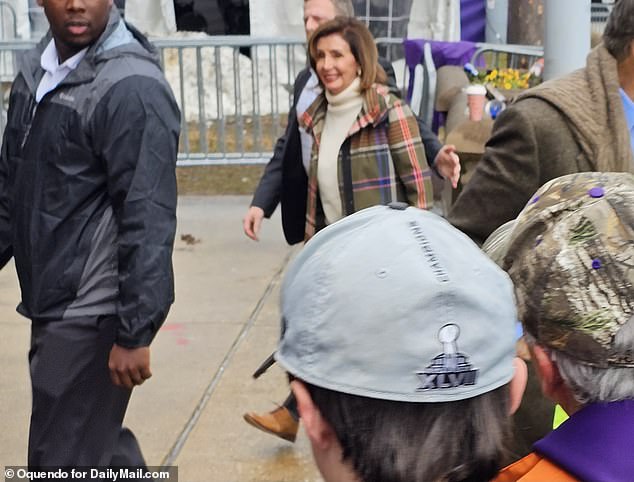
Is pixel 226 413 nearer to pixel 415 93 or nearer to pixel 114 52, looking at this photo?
pixel 114 52

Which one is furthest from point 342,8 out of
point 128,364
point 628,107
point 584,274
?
point 584,274

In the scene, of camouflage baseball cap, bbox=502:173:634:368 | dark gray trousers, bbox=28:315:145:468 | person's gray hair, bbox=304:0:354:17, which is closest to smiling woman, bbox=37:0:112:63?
dark gray trousers, bbox=28:315:145:468

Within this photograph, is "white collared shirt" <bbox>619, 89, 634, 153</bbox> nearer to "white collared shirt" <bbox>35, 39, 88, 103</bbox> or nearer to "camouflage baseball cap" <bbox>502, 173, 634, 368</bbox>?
"camouflage baseball cap" <bbox>502, 173, 634, 368</bbox>

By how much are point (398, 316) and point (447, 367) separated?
94 mm

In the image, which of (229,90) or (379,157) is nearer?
(379,157)

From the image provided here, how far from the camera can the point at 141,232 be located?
3207 millimetres

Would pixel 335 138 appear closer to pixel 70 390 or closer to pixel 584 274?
pixel 70 390

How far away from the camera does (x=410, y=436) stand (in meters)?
1.36

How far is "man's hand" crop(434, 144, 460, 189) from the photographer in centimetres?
432

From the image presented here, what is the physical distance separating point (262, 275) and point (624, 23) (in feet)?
15.1

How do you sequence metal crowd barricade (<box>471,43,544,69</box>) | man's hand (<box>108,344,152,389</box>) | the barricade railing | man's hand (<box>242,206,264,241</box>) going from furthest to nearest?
metal crowd barricade (<box>471,43,544,69</box>)
the barricade railing
man's hand (<box>242,206,264,241</box>)
man's hand (<box>108,344,152,389</box>)

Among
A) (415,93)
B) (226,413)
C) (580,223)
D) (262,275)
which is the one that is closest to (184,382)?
(226,413)

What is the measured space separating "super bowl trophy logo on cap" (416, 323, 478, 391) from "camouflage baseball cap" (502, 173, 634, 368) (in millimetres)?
345

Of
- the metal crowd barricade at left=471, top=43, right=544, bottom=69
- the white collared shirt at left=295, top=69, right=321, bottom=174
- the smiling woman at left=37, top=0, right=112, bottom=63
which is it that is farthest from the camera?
the metal crowd barricade at left=471, top=43, right=544, bottom=69
